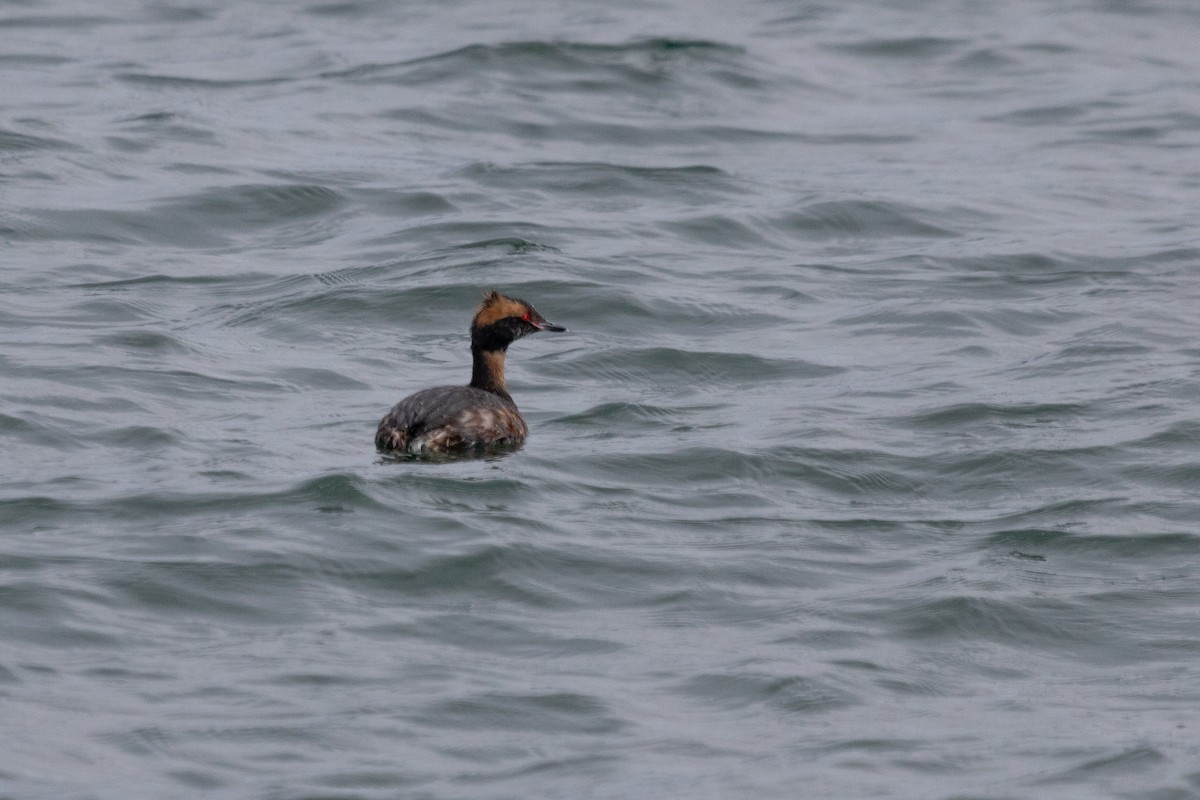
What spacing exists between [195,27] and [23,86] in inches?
141

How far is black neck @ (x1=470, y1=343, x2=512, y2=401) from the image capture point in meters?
11.4

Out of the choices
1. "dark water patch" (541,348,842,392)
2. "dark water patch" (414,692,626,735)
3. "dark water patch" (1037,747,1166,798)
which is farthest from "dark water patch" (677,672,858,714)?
"dark water patch" (541,348,842,392)

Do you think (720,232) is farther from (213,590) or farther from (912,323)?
(213,590)

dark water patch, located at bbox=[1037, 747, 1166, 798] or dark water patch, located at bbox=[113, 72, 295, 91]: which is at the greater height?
→ dark water patch, located at bbox=[113, 72, 295, 91]

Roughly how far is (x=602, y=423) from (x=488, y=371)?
0.64 m

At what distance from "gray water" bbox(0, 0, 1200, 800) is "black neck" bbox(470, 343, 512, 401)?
0.32 meters

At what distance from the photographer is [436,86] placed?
20.8 metres

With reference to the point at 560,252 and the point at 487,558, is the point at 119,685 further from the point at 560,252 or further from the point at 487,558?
the point at 560,252

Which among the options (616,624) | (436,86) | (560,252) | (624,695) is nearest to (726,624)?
(616,624)

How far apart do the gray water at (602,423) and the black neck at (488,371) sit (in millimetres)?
319

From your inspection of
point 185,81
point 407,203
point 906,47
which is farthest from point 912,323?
point 906,47

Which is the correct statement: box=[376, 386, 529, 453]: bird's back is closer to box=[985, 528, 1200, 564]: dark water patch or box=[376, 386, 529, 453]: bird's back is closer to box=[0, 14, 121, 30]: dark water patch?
box=[985, 528, 1200, 564]: dark water patch

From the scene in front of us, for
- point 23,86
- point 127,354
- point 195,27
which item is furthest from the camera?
point 195,27

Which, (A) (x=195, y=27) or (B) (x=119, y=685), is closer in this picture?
(B) (x=119, y=685)
